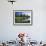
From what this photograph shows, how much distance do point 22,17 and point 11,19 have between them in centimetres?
44

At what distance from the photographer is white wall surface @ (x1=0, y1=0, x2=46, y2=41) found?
5164mm

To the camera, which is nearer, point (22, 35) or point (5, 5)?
point (22, 35)

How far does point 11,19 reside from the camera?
5.18m

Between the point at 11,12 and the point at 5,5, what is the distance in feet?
1.18

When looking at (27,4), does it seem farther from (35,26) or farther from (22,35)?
(22,35)

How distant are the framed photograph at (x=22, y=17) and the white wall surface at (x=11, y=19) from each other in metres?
0.16

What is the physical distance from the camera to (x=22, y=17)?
5.18m

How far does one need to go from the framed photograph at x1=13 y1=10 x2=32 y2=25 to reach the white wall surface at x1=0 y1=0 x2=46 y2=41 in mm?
156

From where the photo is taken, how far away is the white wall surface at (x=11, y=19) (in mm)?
5164

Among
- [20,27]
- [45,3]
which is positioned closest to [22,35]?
[20,27]

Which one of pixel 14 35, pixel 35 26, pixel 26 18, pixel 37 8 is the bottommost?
pixel 14 35

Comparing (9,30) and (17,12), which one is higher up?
(17,12)

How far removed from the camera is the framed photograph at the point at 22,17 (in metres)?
5.16

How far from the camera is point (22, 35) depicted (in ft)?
10.6
